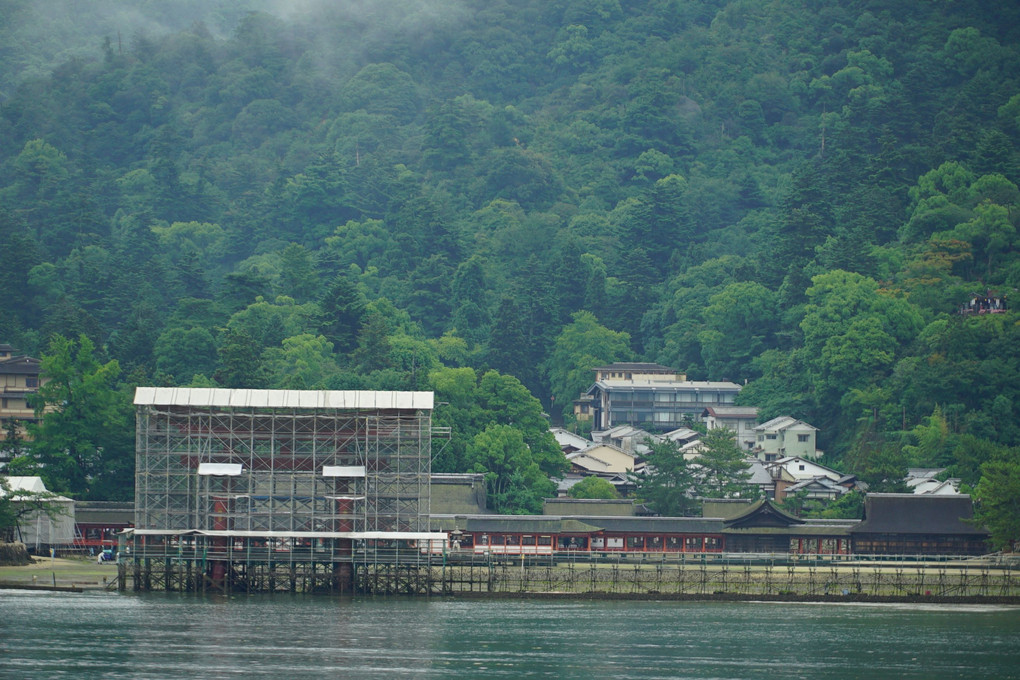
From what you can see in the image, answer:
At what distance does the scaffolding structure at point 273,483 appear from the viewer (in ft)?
Answer: 198

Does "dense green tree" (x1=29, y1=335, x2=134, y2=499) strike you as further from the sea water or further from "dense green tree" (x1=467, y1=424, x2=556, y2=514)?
the sea water

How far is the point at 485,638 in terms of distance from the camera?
5106 cm

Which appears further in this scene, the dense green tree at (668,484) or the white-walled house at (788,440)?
the white-walled house at (788,440)

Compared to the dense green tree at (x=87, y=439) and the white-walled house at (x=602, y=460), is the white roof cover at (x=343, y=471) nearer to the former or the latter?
the dense green tree at (x=87, y=439)

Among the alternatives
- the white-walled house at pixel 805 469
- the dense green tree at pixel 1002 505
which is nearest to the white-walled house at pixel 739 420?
the white-walled house at pixel 805 469

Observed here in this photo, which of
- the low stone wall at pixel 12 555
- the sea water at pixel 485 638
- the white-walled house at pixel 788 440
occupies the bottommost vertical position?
the sea water at pixel 485 638

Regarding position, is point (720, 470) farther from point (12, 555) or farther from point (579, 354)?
point (579, 354)

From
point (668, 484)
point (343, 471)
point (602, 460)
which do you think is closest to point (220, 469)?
point (343, 471)

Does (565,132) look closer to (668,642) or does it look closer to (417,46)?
(417,46)

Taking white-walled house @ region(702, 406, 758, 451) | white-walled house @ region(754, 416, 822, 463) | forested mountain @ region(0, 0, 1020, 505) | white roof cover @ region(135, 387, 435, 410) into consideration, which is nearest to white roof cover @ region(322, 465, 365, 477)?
white roof cover @ region(135, 387, 435, 410)

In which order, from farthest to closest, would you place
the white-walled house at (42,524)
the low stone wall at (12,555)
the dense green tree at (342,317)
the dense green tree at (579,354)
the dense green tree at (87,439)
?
the dense green tree at (579,354) → the dense green tree at (342,317) → the dense green tree at (87,439) → the white-walled house at (42,524) → the low stone wall at (12,555)

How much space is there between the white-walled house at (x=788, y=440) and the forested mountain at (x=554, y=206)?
2.06m

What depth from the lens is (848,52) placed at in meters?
165

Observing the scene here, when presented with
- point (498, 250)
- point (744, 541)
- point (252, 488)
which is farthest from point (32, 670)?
point (498, 250)
